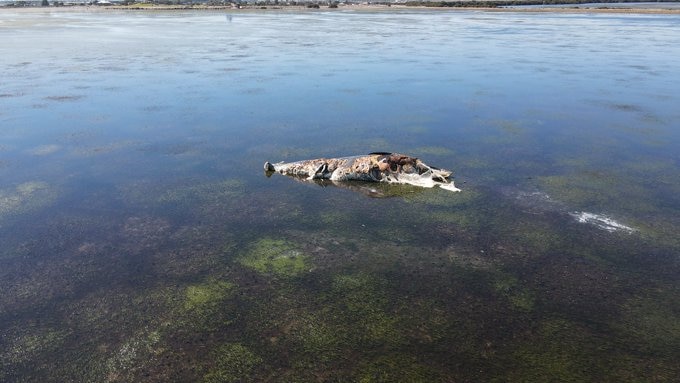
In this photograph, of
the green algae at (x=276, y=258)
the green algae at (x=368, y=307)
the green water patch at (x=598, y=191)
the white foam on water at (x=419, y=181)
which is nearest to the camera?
the green algae at (x=368, y=307)

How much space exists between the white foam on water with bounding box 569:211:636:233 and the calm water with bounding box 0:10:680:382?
0.14 ft

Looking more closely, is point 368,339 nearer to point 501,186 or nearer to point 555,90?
point 501,186

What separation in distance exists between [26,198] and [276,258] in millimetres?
4475

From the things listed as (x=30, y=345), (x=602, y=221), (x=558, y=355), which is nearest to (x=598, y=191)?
(x=602, y=221)

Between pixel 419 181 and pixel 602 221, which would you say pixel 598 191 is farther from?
pixel 419 181

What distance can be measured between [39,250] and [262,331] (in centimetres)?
341

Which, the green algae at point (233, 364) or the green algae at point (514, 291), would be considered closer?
the green algae at point (233, 364)

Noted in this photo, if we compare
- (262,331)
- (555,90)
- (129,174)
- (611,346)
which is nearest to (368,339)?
(262,331)

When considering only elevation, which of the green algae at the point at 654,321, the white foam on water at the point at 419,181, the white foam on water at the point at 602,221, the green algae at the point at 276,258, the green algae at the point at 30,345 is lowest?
the green algae at the point at 30,345

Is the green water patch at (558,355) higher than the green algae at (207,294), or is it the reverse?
the green algae at (207,294)

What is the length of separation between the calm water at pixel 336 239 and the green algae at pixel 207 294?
36mm

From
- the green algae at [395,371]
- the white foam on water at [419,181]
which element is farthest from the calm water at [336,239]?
the white foam on water at [419,181]

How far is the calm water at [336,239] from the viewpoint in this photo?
184 inches

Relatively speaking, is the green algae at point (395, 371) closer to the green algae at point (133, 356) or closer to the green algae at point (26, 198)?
the green algae at point (133, 356)
